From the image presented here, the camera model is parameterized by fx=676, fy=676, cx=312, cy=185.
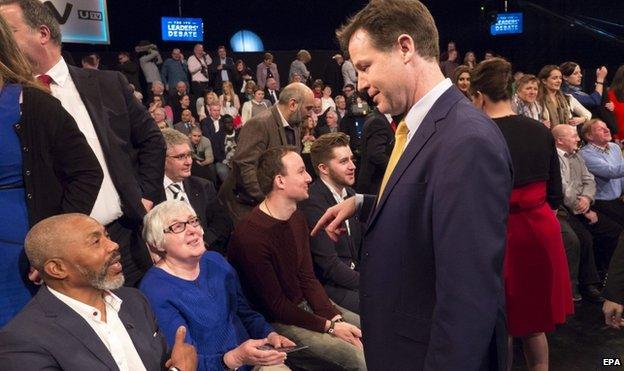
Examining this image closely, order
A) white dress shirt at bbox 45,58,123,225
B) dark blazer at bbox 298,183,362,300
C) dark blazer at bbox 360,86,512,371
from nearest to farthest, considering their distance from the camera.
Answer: dark blazer at bbox 360,86,512,371, white dress shirt at bbox 45,58,123,225, dark blazer at bbox 298,183,362,300

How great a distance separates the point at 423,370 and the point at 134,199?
138 cm

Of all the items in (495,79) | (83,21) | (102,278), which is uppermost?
(83,21)

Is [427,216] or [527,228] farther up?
[427,216]

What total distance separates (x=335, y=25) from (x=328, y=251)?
13591mm

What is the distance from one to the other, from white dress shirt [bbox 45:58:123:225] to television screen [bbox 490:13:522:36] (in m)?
14.0

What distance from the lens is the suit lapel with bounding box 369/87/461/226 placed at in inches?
55.6

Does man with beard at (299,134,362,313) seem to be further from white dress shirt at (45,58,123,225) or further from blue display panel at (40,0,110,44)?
blue display panel at (40,0,110,44)

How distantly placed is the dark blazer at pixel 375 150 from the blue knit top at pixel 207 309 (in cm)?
249

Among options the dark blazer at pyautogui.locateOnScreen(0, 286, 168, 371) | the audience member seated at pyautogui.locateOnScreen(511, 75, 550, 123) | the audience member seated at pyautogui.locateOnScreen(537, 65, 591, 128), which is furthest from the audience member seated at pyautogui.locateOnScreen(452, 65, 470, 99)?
the dark blazer at pyautogui.locateOnScreen(0, 286, 168, 371)

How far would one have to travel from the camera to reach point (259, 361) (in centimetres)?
250

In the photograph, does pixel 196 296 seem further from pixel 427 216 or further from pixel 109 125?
pixel 427 216

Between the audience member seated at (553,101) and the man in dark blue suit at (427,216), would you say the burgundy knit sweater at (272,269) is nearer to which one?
the man in dark blue suit at (427,216)

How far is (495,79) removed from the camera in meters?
2.90

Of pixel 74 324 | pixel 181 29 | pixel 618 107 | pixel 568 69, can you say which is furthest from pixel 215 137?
pixel 74 324
